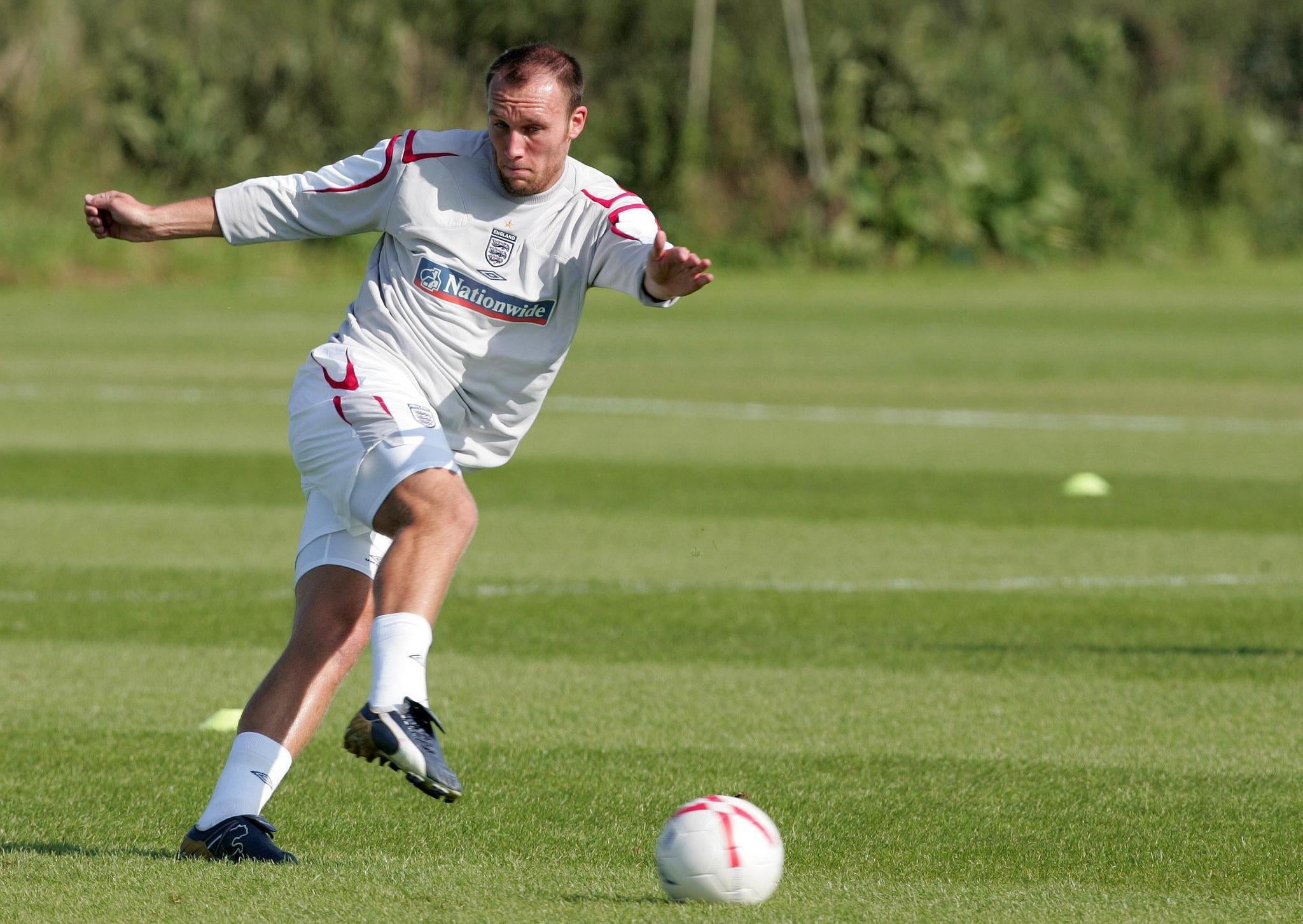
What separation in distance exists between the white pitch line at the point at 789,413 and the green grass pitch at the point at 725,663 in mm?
99

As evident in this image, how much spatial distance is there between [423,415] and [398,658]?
806 mm

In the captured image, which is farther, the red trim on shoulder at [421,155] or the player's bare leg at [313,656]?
the red trim on shoulder at [421,155]

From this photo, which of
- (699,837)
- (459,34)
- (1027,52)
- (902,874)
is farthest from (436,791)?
(1027,52)

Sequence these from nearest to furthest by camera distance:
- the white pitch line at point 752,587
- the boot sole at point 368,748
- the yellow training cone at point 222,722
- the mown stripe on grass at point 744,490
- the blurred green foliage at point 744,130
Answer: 1. the boot sole at point 368,748
2. the yellow training cone at point 222,722
3. the white pitch line at point 752,587
4. the mown stripe on grass at point 744,490
5. the blurred green foliage at point 744,130

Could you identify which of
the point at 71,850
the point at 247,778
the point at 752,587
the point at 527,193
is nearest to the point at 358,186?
the point at 527,193

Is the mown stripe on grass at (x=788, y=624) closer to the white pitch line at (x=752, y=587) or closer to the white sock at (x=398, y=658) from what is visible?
the white pitch line at (x=752, y=587)

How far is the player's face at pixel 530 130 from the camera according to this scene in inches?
221

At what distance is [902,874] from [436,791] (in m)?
1.28

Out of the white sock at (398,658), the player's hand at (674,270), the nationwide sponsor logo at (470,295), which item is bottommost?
the white sock at (398,658)

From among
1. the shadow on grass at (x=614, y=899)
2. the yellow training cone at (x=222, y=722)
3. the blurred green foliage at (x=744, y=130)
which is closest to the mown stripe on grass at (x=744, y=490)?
the yellow training cone at (x=222, y=722)

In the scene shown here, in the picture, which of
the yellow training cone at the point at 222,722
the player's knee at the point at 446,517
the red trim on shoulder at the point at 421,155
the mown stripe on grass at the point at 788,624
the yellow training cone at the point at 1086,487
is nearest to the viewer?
the player's knee at the point at 446,517

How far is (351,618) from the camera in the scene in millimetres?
5688

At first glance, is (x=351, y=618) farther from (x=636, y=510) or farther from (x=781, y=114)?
(x=781, y=114)

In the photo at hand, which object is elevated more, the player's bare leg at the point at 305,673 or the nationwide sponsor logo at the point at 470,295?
the nationwide sponsor logo at the point at 470,295
